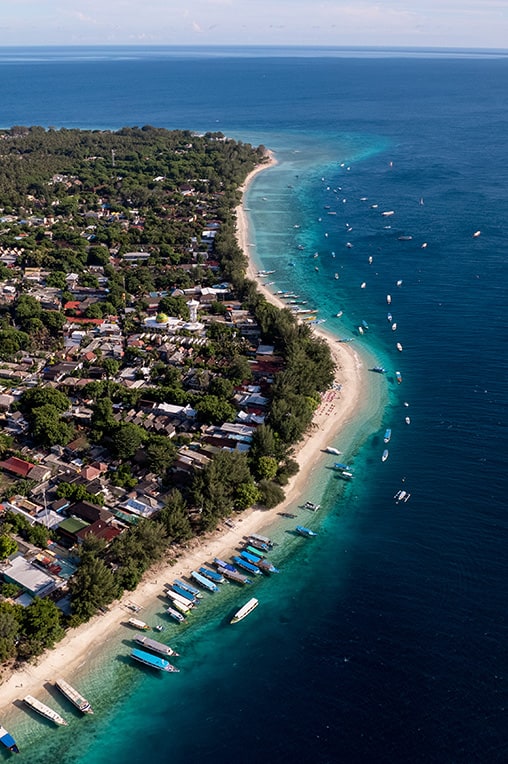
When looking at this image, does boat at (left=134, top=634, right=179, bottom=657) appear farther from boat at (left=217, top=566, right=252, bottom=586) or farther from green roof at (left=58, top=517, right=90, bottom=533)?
green roof at (left=58, top=517, right=90, bottom=533)

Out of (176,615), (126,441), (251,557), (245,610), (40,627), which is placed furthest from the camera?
(126,441)

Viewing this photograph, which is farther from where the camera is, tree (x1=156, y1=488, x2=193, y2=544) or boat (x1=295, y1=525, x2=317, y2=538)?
boat (x1=295, y1=525, x2=317, y2=538)

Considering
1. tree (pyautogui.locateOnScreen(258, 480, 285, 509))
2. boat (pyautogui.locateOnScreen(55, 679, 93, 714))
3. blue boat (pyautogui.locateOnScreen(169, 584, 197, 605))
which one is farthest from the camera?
tree (pyautogui.locateOnScreen(258, 480, 285, 509))

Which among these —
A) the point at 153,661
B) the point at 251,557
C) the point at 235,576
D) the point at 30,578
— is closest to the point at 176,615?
the point at 153,661

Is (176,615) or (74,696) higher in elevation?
(176,615)

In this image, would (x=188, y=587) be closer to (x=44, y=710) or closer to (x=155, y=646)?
(x=155, y=646)

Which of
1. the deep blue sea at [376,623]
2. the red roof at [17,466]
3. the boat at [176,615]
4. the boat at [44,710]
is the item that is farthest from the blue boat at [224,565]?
the red roof at [17,466]

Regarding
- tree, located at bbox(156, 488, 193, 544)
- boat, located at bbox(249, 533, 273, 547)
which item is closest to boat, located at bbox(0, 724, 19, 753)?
tree, located at bbox(156, 488, 193, 544)
